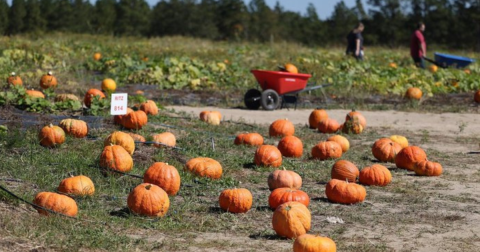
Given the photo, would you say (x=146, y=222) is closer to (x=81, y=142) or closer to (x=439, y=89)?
(x=81, y=142)

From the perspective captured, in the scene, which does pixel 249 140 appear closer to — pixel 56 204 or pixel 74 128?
pixel 74 128

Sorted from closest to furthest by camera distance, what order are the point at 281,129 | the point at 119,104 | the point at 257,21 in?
the point at 119,104 < the point at 281,129 < the point at 257,21

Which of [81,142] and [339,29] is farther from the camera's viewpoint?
[339,29]

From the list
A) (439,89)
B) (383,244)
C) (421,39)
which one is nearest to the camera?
(383,244)

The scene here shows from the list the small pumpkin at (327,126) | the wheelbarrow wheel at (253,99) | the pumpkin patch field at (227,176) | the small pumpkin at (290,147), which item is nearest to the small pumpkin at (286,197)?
the pumpkin patch field at (227,176)

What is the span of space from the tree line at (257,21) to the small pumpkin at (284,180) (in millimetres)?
43853

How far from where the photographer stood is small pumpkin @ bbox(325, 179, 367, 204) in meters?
7.50

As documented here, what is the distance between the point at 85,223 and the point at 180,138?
4.70 metres

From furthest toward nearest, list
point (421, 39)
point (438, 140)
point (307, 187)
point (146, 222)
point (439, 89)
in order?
point (421, 39)
point (439, 89)
point (438, 140)
point (307, 187)
point (146, 222)

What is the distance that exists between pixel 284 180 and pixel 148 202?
5.73ft

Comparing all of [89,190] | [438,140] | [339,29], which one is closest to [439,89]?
[438,140]

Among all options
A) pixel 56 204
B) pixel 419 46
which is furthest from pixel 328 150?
pixel 419 46

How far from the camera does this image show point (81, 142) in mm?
9805

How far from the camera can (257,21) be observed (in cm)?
6231
